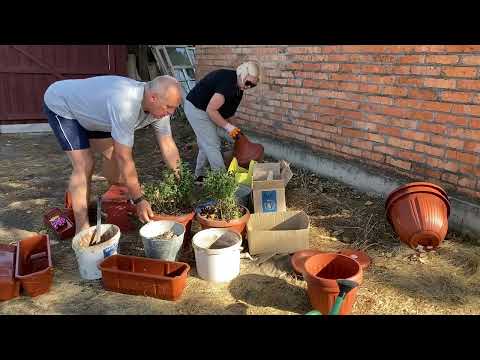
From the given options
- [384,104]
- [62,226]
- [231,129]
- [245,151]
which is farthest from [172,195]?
[384,104]

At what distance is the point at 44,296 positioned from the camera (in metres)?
2.91

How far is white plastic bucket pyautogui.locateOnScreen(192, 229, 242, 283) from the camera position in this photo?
9.85ft

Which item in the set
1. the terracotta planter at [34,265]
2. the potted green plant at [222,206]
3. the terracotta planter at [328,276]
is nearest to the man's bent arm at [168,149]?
the potted green plant at [222,206]

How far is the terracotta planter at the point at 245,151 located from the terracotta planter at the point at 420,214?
62.5 inches

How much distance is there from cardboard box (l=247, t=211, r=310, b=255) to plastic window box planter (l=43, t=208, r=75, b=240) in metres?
1.61

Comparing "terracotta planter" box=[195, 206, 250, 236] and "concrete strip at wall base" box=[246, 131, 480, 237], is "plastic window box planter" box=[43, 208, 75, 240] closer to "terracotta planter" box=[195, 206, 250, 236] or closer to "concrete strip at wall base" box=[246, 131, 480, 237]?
"terracotta planter" box=[195, 206, 250, 236]

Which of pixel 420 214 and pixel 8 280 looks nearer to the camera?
pixel 8 280

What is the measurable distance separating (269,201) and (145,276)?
1438mm

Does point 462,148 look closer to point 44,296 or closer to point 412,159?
point 412,159

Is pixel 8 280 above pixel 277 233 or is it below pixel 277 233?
below

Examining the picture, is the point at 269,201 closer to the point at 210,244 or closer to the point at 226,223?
the point at 226,223

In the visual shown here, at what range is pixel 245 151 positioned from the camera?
4.57m

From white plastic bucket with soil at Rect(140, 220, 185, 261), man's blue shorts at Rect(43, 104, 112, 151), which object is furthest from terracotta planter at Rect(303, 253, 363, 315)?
man's blue shorts at Rect(43, 104, 112, 151)

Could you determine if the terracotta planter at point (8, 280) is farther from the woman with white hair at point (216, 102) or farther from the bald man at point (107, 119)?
the woman with white hair at point (216, 102)
